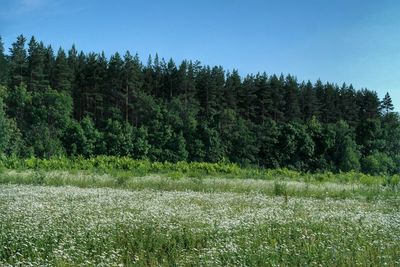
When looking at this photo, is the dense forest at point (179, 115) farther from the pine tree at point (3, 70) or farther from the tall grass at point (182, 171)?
the tall grass at point (182, 171)

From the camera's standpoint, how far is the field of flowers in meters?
8.01

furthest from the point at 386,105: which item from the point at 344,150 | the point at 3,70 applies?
the point at 3,70

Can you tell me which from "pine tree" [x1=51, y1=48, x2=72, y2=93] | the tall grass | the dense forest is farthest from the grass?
"pine tree" [x1=51, y1=48, x2=72, y2=93]

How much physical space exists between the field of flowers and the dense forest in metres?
58.9

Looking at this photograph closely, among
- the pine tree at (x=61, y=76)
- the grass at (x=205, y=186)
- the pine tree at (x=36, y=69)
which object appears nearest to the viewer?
the grass at (x=205, y=186)

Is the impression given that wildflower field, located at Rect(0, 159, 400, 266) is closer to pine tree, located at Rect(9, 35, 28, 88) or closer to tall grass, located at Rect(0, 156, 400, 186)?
tall grass, located at Rect(0, 156, 400, 186)

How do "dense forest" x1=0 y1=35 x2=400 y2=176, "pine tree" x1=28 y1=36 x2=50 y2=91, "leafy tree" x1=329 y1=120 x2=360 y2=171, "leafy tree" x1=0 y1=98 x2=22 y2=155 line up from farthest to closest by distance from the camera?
"leafy tree" x1=329 y1=120 x2=360 y2=171 < "pine tree" x1=28 y1=36 x2=50 y2=91 < "dense forest" x1=0 y1=35 x2=400 y2=176 < "leafy tree" x1=0 y1=98 x2=22 y2=155

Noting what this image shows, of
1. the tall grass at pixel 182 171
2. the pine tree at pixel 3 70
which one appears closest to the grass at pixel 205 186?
the tall grass at pixel 182 171

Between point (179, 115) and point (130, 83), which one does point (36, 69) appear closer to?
point (130, 83)

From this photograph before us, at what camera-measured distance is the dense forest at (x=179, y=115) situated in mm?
77250

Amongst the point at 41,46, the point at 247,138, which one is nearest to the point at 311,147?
the point at 247,138

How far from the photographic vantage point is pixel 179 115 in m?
88.2

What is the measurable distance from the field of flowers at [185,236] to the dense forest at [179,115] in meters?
58.9

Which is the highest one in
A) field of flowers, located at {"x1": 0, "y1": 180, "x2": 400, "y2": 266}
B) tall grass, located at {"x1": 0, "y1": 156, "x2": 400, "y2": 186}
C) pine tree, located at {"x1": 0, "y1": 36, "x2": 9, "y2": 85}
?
pine tree, located at {"x1": 0, "y1": 36, "x2": 9, "y2": 85}
